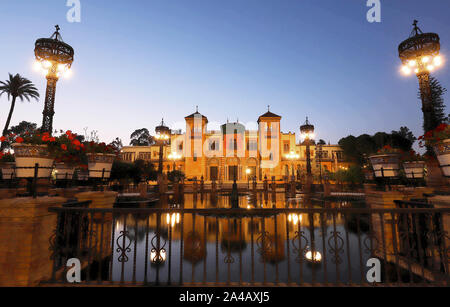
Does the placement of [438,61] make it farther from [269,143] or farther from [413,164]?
[269,143]

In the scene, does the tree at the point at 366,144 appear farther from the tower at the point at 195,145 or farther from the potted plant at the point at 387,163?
the potted plant at the point at 387,163

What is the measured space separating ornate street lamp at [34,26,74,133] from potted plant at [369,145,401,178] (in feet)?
50.3

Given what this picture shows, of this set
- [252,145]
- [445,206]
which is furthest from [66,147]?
[252,145]

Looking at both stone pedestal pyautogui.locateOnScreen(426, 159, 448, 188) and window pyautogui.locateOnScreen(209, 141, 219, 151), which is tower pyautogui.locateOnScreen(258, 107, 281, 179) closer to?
window pyautogui.locateOnScreen(209, 141, 219, 151)

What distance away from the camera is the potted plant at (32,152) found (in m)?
3.07

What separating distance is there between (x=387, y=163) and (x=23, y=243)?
671cm

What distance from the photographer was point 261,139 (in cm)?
3750

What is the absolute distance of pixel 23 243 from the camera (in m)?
2.73

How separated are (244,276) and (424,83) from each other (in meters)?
12.6

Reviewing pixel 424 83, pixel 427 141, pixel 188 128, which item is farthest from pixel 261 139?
pixel 427 141

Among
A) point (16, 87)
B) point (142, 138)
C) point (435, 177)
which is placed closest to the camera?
point (435, 177)

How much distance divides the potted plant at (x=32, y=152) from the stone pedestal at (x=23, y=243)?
49 centimetres

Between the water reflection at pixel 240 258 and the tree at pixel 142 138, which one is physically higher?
the tree at pixel 142 138

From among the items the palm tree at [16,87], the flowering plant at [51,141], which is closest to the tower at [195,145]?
the palm tree at [16,87]
